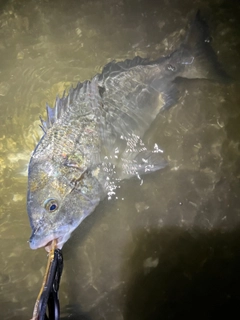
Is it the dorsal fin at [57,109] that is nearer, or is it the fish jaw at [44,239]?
the fish jaw at [44,239]

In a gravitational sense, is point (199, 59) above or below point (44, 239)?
above

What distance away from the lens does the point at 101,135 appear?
2973mm

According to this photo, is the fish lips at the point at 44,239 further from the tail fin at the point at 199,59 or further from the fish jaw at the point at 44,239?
the tail fin at the point at 199,59

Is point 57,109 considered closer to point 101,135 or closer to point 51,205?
point 101,135

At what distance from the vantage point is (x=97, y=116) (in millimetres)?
3002

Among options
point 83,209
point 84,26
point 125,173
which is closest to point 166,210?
point 125,173

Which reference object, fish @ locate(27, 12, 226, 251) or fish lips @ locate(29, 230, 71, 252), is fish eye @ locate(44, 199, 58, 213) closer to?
fish @ locate(27, 12, 226, 251)

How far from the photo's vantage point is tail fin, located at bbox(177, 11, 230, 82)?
11.5 feet

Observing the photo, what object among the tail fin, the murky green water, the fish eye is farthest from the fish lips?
the tail fin

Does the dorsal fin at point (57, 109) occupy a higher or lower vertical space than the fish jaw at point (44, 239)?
higher

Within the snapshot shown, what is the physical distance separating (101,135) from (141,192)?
30.0 inches

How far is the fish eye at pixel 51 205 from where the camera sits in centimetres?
244

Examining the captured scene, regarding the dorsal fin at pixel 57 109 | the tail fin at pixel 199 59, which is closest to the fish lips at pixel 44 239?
the dorsal fin at pixel 57 109

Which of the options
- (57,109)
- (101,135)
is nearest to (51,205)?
(101,135)
